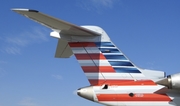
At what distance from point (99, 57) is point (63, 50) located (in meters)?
1.61

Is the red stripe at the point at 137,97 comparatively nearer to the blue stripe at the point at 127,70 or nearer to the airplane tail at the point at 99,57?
the airplane tail at the point at 99,57

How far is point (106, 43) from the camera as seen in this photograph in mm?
9008

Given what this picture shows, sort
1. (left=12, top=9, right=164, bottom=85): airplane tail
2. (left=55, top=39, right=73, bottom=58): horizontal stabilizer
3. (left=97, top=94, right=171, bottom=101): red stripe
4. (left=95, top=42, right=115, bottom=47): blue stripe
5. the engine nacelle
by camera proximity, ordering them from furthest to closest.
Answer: (left=55, top=39, right=73, bottom=58): horizontal stabilizer < (left=95, top=42, right=115, bottom=47): blue stripe < (left=12, top=9, right=164, bottom=85): airplane tail < (left=97, top=94, right=171, bottom=101): red stripe < the engine nacelle

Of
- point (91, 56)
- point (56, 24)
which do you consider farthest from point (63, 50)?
point (56, 24)

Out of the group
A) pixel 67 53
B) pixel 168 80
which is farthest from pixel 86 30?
pixel 168 80

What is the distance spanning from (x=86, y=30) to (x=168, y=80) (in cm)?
275

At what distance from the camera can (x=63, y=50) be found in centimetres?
992

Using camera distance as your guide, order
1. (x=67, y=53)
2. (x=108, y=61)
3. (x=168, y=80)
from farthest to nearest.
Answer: (x=67, y=53), (x=108, y=61), (x=168, y=80)

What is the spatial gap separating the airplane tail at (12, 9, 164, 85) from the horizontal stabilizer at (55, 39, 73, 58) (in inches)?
13.9

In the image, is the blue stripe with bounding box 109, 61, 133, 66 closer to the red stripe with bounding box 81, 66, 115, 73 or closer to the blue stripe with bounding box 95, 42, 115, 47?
the red stripe with bounding box 81, 66, 115, 73

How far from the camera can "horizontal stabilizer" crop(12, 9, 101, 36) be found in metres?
7.26

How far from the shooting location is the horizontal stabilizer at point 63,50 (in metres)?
9.50

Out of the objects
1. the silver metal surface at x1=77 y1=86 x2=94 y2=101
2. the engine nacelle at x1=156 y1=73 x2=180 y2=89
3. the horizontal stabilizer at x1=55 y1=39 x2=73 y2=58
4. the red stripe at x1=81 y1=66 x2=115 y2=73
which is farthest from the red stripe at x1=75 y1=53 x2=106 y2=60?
the engine nacelle at x1=156 y1=73 x2=180 y2=89

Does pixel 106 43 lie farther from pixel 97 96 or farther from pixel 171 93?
pixel 171 93
